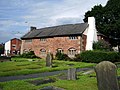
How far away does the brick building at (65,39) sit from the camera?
47.9 meters

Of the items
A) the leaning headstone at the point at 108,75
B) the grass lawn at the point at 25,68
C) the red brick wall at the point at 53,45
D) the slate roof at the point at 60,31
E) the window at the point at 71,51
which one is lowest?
the grass lawn at the point at 25,68

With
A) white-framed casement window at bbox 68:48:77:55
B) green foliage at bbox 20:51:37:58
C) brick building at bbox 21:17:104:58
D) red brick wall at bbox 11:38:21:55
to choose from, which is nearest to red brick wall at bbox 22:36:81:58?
brick building at bbox 21:17:104:58

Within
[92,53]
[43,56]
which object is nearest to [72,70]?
[92,53]

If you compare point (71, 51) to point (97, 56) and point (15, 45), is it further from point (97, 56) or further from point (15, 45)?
point (15, 45)

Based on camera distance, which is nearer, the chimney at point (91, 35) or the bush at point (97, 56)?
the bush at point (97, 56)

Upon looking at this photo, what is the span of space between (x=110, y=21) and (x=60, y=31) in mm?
14751

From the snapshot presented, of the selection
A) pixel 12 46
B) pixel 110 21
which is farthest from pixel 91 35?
pixel 12 46

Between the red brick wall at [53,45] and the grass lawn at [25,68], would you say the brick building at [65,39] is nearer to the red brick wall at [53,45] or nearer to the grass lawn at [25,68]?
the red brick wall at [53,45]

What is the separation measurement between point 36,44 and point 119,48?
2392 cm

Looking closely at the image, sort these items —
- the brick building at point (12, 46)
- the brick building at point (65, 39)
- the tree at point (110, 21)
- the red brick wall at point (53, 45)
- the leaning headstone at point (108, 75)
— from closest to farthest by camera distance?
the leaning headstone at point (108, 75)
the brick building at point (65, 39)
the red brick wall at point (53, 45)
the tree at point (110, 21)
the brick building at point (12, 46)

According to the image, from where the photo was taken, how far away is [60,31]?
5269cm

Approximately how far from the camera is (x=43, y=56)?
54.8 m

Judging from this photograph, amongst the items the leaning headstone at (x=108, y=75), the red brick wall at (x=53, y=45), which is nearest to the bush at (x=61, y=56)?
the red brick wall at (x=53, y=45)

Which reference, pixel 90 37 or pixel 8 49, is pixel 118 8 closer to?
pixel 90 37
